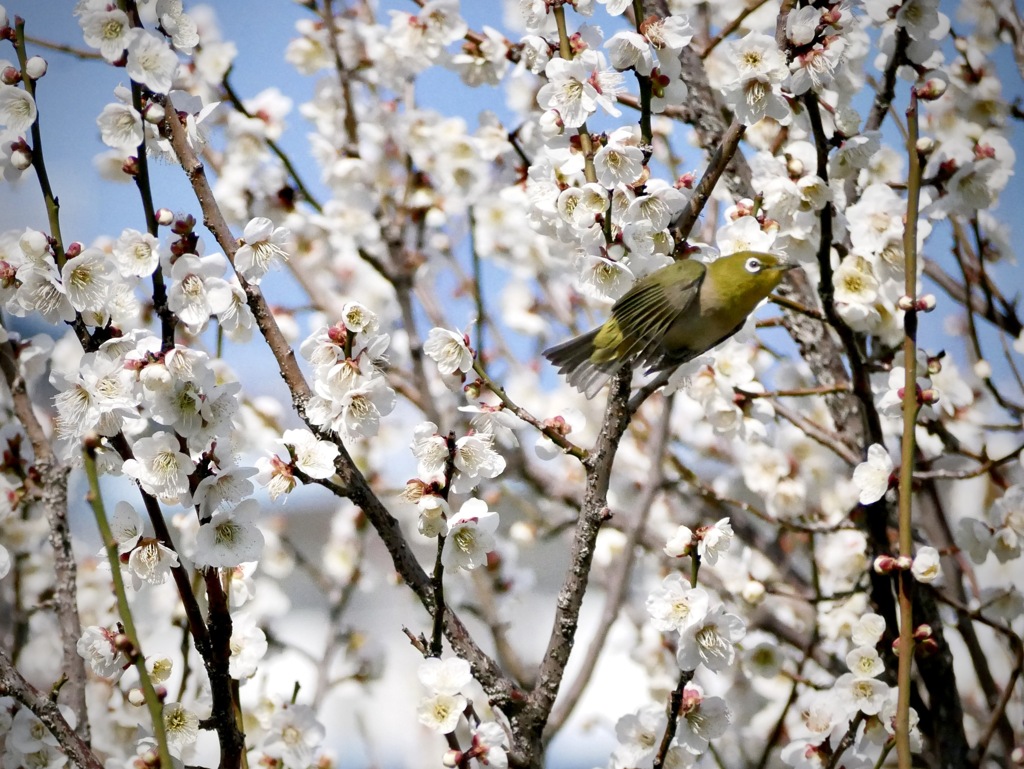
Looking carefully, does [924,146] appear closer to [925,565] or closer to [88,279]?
[925,565]

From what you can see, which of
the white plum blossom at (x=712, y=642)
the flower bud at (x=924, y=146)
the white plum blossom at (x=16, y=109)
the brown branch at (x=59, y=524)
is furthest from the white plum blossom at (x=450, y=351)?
the flower bud at (x=924, y=146)

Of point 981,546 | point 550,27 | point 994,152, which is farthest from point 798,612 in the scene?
point 550,27

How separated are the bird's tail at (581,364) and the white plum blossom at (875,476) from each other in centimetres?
48

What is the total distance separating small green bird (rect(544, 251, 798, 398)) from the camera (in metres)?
1.44

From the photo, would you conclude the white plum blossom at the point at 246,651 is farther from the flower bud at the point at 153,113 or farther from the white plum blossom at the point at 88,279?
the flower bud at the point at 153,113

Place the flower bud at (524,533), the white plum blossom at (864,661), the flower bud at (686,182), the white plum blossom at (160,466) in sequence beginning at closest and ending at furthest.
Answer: the white plum blossom at (160,466) → the flower bud at (686,182) → the white plum blossom at (864,661) → the flower bud at (524,533)

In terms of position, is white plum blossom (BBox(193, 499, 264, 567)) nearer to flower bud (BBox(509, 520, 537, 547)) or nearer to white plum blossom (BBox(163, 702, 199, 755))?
white plum blossom (BBox(163, 702, 199, 755))

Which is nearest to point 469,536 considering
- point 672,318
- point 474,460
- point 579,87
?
point 474,460

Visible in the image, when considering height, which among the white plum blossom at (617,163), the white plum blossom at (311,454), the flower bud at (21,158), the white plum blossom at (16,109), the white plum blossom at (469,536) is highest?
the white plum blossom at (16,109)

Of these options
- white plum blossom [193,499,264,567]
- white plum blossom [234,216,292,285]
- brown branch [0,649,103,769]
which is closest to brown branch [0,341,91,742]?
brown branch [0,649,103,769]

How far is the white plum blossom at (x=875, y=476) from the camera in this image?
63.7 inches

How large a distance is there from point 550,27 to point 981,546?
1.22 m

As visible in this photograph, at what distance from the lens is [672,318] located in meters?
1.45

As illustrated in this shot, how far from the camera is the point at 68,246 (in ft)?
4.25
